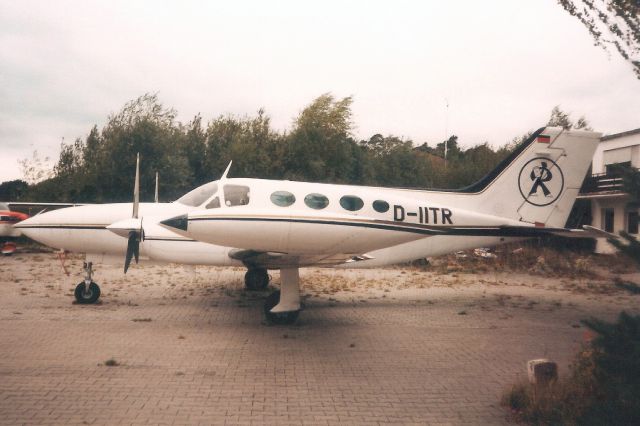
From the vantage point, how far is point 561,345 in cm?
846

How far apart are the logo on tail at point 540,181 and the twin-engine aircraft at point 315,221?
0.02 metres

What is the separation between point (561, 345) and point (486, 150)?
23.5 metres

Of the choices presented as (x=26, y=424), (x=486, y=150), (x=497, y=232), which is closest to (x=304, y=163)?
(x=486, y=150)

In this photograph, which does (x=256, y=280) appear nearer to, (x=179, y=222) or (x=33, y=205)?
(x=179, y=222)

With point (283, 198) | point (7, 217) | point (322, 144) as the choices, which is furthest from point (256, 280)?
point (322, 144)

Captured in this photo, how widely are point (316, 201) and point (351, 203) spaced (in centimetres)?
73

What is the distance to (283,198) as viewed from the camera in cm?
945

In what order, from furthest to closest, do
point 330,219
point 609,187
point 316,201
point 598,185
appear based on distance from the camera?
point 598,185 < point 609,187 < point 316,201 < point 330,219

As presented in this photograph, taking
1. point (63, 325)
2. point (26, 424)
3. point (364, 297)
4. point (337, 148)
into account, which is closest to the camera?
point (26, 424)

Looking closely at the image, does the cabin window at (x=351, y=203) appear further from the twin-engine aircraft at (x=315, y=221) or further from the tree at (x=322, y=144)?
the tree at (x=322, y=144)

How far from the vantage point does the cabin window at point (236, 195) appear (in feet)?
31.0

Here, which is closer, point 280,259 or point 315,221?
point 315,221

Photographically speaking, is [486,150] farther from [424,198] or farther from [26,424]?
[26,424]

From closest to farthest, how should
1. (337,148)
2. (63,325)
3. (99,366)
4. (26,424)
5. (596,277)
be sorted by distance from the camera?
(26,424) < (99,366) < (63,325) < (596,277) < (337,148)
